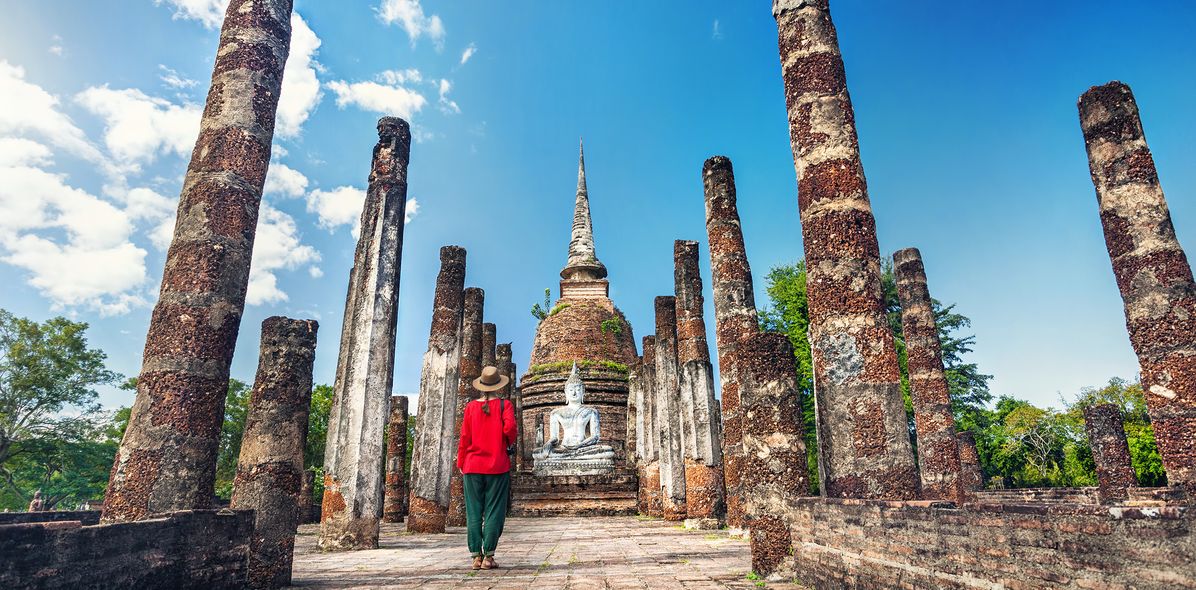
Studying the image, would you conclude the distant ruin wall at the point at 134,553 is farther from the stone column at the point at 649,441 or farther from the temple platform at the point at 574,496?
the temple platform at the point at 574,496

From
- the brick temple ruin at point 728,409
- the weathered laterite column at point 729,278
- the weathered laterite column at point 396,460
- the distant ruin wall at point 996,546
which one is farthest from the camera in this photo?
the weathered laterite column at point 396,460

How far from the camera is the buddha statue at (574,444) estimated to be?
21.6 meters

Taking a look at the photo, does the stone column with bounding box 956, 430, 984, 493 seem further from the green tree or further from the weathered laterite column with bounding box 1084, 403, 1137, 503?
the green tree

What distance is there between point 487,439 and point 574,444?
1638cm

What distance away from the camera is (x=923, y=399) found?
14148mm

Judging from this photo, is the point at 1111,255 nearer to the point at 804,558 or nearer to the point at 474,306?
the point at 804,558

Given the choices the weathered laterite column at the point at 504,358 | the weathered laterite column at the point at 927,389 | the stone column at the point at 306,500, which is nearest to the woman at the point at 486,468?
the weathered laterite column at the point at 927,389

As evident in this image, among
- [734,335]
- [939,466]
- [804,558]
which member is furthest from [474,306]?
[804,558]

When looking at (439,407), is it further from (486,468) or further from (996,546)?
(996,546)

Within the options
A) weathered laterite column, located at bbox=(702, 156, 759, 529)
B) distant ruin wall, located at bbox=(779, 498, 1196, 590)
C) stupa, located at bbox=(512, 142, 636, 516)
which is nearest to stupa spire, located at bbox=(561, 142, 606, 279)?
stupa, located at bbox=(512, 142, 636, 516)

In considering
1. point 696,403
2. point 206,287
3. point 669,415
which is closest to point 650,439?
point 669,415

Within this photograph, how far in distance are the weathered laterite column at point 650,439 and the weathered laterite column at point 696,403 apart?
6.05ft

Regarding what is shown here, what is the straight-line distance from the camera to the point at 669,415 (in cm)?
1354

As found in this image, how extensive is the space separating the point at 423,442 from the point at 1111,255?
1095 centimetres
